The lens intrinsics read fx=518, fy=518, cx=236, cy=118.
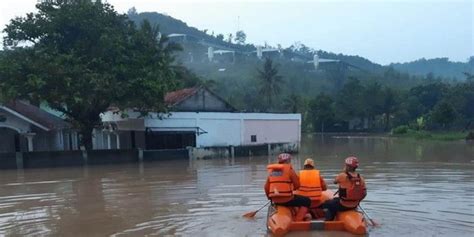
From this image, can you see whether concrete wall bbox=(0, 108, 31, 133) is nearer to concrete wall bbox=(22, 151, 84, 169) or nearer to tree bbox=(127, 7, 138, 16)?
concrete wall bbox=(22, 151, 84, 169)

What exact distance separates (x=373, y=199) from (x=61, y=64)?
17.1 metres

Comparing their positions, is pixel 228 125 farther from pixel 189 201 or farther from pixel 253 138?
pixel 189 201

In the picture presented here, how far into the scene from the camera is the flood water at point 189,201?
1051 centimetres

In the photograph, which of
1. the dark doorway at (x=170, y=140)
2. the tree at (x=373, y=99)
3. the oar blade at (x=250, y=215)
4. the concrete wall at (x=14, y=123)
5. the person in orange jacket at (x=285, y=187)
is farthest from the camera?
the tree at (x=373, y=99)

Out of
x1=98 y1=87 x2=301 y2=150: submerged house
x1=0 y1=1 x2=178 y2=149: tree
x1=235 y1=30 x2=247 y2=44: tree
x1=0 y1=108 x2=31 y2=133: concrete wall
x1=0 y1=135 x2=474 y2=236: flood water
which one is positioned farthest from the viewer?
x1=235 y1=30 x2=247 y2=44: tree

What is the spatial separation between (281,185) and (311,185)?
735mm

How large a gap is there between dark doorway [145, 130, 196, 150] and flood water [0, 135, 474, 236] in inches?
291

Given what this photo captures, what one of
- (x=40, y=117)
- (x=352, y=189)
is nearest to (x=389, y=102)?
(x=40, y=117)

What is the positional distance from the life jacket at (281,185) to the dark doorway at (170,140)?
71.5 feet

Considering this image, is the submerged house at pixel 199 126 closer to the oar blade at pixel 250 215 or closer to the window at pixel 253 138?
the window at pixel 253 138

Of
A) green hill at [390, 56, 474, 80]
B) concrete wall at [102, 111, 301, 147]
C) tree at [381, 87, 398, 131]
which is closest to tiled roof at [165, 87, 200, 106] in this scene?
concrete wall at [102, 111, 301, 147]

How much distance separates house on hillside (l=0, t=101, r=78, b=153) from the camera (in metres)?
26.9

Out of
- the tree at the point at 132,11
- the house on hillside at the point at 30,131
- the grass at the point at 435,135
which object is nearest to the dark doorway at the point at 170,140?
the house on hillside at the point at 30,131

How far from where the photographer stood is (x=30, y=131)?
90.5 ft
